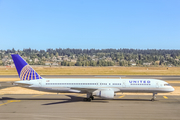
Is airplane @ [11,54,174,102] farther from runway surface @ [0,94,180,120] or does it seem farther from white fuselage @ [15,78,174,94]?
runway surface @ [0,94,180,120]

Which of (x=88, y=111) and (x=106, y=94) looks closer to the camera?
(x=88, y=111)

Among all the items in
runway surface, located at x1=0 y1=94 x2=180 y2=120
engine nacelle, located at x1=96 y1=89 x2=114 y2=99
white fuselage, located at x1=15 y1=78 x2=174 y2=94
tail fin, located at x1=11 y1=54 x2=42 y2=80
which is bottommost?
runway surface, located at x1=0 y1=94 x2=180 y2=120

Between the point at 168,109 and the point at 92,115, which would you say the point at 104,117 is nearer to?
the point at 92,115

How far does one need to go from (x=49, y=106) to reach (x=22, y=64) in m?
10.0

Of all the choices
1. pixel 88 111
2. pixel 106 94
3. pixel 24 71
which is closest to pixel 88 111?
pixel 88 111

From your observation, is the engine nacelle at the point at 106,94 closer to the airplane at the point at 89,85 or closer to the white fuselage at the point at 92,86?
the airplane at the point at 89,85

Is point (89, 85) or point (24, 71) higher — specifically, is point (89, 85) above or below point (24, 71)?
below

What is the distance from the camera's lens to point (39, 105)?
1236 inches

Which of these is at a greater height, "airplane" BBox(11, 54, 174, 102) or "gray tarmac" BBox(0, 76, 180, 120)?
"airplane" BBox(11, 54, 174, 102)

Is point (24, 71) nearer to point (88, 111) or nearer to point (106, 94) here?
point (106, 94)

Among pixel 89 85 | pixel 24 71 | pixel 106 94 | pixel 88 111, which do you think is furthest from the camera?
pixel 24 71

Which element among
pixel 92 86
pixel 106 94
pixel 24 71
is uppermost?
pixel 24 71

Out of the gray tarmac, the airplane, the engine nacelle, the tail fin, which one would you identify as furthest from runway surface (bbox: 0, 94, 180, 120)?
the tail fin

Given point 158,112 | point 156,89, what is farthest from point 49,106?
point 156,89
